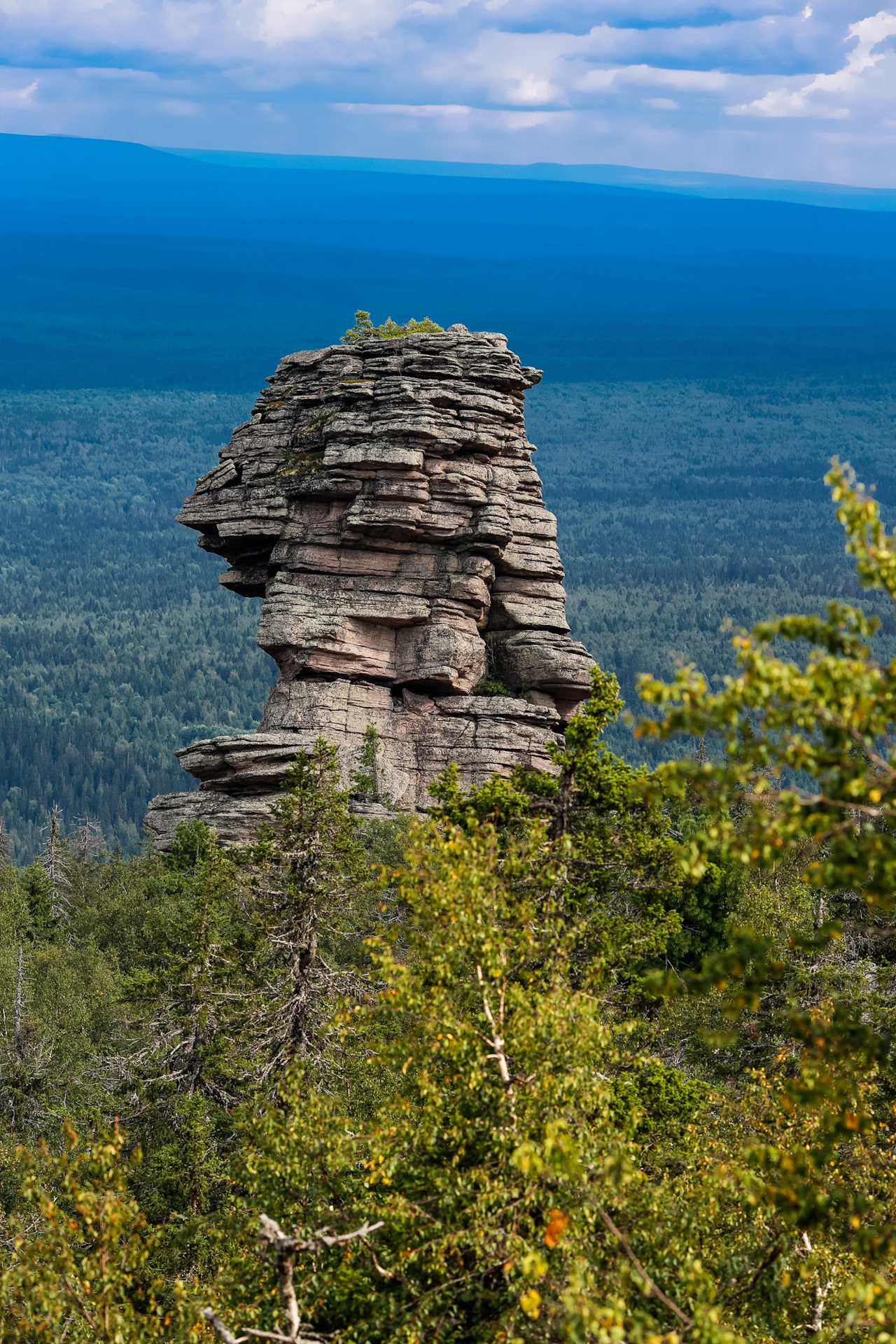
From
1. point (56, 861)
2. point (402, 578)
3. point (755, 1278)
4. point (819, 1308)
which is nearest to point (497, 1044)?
point (755, 1278)

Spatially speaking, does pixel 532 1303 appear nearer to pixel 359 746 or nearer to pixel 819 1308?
pixel 819 1308

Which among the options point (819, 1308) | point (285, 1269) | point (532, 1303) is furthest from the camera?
point (819, 1308)

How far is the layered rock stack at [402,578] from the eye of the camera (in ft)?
201

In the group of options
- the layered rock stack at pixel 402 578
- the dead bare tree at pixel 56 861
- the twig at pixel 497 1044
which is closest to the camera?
the twig at pixel 497 1044

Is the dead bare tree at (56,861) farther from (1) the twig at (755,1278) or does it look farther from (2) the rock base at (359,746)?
(1) the twig at (755,1278)

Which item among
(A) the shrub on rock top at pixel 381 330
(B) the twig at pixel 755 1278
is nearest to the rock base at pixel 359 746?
(A) the shrub on rock top at pixel 381 330

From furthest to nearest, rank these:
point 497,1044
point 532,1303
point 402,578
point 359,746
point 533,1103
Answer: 1. point 402,578
2. point 359,746
3. point 497,1044
4. point 533,1103
5. point 532,1303

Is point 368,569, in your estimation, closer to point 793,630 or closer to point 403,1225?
point 403,1225

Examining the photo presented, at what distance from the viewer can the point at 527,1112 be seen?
46.9 ft

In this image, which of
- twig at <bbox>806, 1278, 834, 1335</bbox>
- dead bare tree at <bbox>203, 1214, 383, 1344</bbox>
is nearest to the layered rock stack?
twig at <bbox>806, 1278, 834, 1335</bbox>

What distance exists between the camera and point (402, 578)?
6456cm

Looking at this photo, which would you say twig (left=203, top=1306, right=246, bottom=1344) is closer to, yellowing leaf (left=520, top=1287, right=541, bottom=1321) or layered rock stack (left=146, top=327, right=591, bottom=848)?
yellowing leaf (left=520, top=1287, right=541, bottom=1321)

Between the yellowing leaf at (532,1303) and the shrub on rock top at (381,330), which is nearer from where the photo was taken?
the yellowing leaf at (532,1303)

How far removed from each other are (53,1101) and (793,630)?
1230 inches
